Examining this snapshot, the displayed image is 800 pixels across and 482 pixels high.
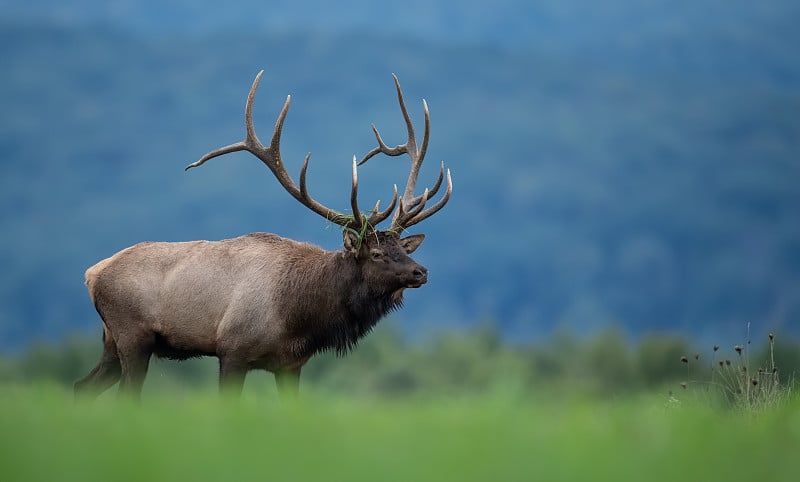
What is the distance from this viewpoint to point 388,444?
4211mm

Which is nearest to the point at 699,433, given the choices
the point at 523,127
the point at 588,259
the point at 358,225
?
the point at 358,225

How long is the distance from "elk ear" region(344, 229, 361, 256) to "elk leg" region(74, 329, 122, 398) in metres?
2.01

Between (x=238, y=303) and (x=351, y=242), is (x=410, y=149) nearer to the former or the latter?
(x=351, y=242)

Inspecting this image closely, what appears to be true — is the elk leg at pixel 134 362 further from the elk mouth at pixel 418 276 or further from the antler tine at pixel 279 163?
the elk mouth at pixel 418 276

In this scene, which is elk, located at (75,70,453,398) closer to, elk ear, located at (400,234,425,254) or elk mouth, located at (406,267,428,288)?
elk mouth, located at (406,267,428,288)

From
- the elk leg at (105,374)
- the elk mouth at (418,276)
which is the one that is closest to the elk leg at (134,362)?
the elk leg at (105,374)

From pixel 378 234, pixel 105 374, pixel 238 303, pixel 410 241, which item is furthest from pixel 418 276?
pixel 105 374

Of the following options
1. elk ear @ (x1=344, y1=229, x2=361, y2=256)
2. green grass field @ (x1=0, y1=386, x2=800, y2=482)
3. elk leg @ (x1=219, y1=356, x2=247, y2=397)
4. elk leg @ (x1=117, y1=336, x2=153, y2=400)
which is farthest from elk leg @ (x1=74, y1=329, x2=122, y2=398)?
green grass field @ (x1=0, y1=386, x2=800, y2=482)

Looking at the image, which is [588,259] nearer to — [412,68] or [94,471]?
[412,68]

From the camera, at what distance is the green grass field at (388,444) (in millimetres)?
3850

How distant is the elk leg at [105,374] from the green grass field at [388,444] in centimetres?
543

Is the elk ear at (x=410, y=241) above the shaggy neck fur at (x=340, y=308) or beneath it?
above

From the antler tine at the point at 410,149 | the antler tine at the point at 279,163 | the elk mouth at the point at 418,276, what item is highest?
the antler tine at the point at 410,149

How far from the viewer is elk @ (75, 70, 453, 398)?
10242 millimetres
